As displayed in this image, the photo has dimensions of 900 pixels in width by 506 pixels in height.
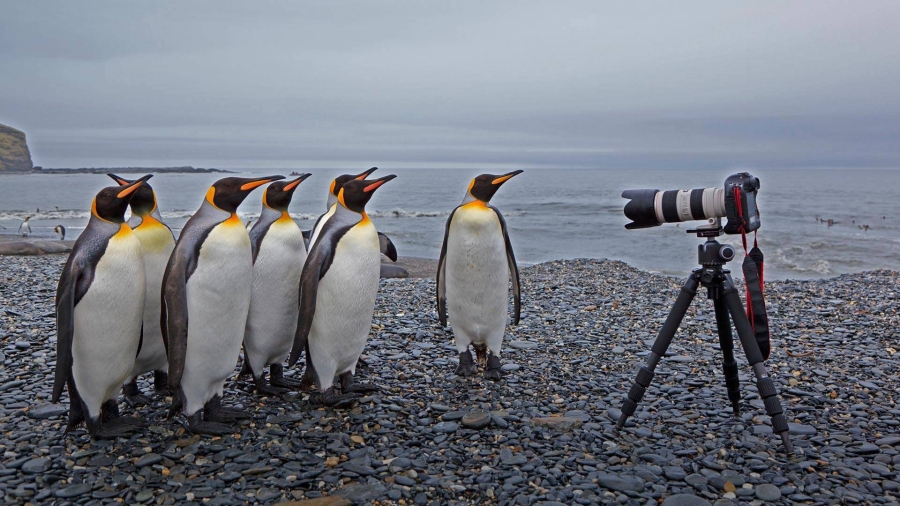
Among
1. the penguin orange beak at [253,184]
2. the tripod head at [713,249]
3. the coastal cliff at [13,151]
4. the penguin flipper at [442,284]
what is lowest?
the penguin flipper at [442,284]

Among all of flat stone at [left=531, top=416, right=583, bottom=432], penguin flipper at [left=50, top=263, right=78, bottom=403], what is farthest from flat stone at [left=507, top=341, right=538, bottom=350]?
penguin flipper at [left=50, top=263, right=78, bottom=403]

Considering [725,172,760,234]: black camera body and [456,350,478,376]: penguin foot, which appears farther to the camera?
[456,350,478,376]: penguin foot

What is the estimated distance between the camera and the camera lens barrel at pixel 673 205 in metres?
3.34

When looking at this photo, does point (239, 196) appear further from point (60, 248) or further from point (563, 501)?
point (60, 248)

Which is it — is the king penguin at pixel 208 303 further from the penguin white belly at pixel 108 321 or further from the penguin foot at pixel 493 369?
the penguin foot at pixel 493 369

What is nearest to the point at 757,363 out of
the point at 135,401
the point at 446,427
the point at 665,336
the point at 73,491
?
the point at 665,336

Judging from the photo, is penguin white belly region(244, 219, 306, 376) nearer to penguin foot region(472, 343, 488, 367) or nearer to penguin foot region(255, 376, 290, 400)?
penguin foot region(255, 376, 290, 400)

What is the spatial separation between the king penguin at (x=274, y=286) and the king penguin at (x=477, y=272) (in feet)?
3.72

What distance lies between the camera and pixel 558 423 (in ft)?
12.7

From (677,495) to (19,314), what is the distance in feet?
20.9

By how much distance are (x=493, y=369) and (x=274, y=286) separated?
1.71m

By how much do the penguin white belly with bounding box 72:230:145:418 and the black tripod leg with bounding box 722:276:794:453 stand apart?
10.6 feet

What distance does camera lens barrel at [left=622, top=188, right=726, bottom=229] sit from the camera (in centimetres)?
334

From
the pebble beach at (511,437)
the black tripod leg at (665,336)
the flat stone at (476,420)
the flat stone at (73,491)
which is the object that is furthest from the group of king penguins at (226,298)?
the black tripod leg at (665,336)
